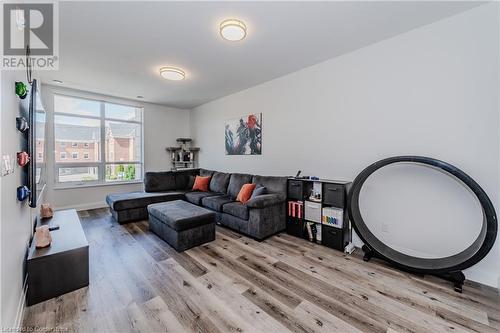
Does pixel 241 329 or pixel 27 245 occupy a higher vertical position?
pixel 27 245

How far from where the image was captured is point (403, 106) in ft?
8.25

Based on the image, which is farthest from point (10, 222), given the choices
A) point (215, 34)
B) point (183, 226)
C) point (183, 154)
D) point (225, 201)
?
point (183, 154)

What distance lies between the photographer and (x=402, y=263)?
223 cm

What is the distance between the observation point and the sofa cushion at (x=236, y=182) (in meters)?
4.11

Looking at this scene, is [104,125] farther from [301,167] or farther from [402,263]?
[402,263]

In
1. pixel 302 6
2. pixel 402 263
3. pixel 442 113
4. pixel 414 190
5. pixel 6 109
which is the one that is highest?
pixel 302 6

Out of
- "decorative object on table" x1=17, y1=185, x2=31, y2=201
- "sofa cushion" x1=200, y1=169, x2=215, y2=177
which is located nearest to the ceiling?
"decorative object on table" x1=17, y1=185, x2=31, y2=201

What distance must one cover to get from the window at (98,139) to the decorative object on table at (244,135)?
2644 mm

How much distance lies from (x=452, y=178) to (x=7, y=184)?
3.84 meters

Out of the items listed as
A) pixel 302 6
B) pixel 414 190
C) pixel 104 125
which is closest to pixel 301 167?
pixel 414 190

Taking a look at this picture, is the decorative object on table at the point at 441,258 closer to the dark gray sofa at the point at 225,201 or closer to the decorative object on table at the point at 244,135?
the dark gray sofa at the point at 225,201

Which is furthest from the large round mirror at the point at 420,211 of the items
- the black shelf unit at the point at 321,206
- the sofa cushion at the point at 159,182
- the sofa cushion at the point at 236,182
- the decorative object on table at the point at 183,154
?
the decorative object on table at the point at 183,154

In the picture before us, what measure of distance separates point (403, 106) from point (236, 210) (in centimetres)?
263

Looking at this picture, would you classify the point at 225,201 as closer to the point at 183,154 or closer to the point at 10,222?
the point at 10,222
